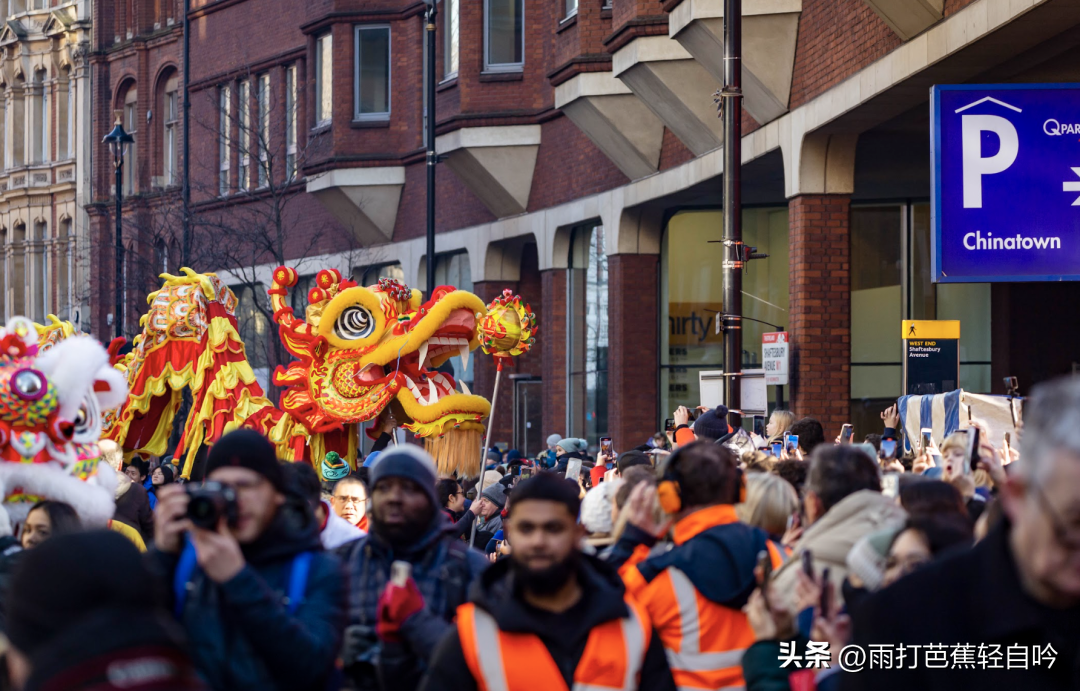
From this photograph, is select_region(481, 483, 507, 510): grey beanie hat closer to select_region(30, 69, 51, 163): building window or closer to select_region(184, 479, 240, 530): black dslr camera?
select_region(184, 479, 240, 530): black dslr camera

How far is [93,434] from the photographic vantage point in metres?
6.76

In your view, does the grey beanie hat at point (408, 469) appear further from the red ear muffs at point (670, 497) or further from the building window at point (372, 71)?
the building window at point (372, 71)

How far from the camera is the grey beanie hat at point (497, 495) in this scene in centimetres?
1334

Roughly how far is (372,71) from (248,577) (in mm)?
29434

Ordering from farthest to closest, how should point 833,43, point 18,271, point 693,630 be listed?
point 18,271
point 833,43
point 693,630

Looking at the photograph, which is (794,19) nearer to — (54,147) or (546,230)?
(546,230)

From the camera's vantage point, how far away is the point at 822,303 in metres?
18.4

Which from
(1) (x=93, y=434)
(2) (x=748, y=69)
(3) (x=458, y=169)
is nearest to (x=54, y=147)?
(3) (x=458, y=169)

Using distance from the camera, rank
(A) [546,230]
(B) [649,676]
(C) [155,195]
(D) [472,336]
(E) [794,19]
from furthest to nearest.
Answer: (C) [155,195] → (A) [546,230] → (E) [794,19] → (D) [472,336] → (B) [649,676]

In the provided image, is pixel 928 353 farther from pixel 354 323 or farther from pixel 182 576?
pixel 182 576

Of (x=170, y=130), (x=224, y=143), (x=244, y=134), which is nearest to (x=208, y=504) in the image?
(x=244, y=134)

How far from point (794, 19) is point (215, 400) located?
24.9 ft

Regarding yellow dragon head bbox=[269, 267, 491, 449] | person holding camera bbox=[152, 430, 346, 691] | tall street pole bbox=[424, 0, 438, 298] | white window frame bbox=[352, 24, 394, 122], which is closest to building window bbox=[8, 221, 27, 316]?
white window frame bbox=[352, 24, 394, 122]

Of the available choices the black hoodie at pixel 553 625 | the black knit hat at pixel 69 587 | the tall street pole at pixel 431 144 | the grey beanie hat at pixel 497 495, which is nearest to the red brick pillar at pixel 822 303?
the tall street pole at pixel 431 144
